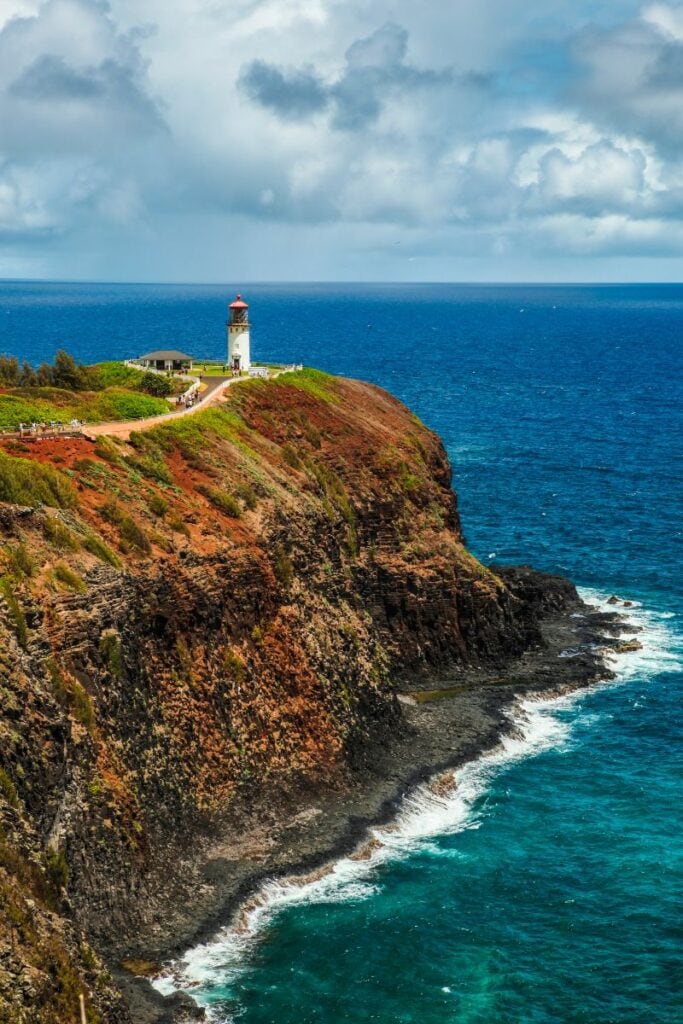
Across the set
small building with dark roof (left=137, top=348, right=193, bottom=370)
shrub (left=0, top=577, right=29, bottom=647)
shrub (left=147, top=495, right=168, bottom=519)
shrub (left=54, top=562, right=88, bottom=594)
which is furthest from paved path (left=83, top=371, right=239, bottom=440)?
shrub (left=0, top=577, right=29, bottom=647)

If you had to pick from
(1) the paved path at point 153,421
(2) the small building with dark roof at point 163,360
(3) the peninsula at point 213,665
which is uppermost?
(2) the small building with dark roof at point 163,360

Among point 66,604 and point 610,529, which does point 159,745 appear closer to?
point 66,604

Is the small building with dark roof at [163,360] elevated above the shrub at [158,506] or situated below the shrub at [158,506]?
above

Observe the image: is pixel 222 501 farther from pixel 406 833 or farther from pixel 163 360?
pixel 163 360

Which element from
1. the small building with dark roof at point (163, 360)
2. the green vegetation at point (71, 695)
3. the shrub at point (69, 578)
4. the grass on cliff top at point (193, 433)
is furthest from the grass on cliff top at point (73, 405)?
the green vegetation at point (71, 695)

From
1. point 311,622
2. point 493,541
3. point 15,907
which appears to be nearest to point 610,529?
point 493,541

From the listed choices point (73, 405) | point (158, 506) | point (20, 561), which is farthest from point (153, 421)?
point (20, 561)

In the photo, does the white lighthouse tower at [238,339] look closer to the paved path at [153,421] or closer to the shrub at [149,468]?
the paved path at [153,421]
